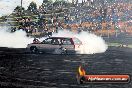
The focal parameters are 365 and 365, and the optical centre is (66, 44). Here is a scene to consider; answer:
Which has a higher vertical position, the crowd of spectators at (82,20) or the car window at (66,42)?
the crowd of spectators at (82,20)

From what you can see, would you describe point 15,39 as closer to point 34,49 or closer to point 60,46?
point 34,49

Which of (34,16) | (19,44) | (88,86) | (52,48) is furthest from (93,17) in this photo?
(88,86)

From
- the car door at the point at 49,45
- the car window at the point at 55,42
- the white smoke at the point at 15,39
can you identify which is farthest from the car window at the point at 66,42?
the white smoke at the point at 15,39

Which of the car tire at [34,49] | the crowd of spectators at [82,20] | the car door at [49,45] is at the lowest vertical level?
the car tire at [34,49]

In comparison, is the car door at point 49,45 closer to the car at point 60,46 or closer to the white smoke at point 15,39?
the car at point 60,46

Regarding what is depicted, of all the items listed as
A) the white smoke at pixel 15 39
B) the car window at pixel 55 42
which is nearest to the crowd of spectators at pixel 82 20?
the white smoke at pixel 15 39

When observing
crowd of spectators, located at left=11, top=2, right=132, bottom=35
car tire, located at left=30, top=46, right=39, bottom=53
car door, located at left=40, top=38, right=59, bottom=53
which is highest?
crowd of spectators, located at left=11, top=2, right=132, bottom=35

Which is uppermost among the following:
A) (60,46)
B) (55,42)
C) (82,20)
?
(82,20)

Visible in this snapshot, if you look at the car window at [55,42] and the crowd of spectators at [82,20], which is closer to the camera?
the car window at [55,42]

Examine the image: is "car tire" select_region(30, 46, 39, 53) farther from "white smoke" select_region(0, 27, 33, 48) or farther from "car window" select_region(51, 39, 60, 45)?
"white smoke" select_region(0, 27, 33, 48)

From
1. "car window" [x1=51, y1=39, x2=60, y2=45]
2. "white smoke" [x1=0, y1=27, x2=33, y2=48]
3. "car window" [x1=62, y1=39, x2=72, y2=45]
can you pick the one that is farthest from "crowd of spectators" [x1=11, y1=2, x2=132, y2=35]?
"car window" [x1=62, y1=39, x2=72, y2=45]

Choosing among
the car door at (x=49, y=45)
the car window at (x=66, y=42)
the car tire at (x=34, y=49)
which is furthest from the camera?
the car tire at (x=34, y=49)

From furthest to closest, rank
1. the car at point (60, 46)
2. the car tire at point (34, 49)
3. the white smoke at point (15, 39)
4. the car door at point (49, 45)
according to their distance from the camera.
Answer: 1. the white smoke at point (15, 39)
2. the car tire at point (34, 49)
3. the car door at point (49, 45)
4. the car at point (60, 46)

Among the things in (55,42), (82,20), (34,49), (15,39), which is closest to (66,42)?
(55,42)
